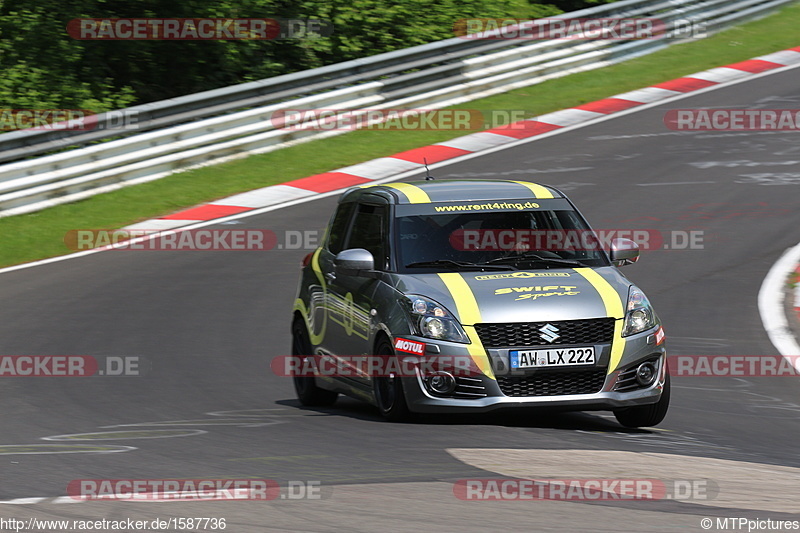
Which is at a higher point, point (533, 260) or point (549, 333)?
point (533, 260)

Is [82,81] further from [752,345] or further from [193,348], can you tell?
[752,345]

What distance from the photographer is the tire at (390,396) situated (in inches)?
325

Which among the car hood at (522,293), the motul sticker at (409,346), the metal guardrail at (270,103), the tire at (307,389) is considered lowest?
the tire at (307,389)

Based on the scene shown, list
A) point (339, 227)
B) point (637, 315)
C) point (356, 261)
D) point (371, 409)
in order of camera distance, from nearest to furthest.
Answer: point (637, 315), point (356, 261), point (371, 409), point (339, 227)

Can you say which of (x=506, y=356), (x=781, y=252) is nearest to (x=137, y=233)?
(x=781, y=252)

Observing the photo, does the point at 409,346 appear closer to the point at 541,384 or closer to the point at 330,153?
the point at 541,384

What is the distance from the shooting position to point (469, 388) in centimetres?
805

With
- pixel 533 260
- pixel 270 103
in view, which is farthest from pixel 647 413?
pixel 270 103

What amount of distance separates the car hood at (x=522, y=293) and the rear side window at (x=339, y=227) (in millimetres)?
1328

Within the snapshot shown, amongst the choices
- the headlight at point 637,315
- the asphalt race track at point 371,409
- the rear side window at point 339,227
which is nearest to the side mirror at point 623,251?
the headlight at point 637,315

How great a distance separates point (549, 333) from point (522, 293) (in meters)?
0.32

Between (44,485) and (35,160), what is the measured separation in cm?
1134

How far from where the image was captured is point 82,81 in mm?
23219

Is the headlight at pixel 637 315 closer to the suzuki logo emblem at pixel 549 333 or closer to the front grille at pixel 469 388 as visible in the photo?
the suzuki logo emblem at pixel 549 333
